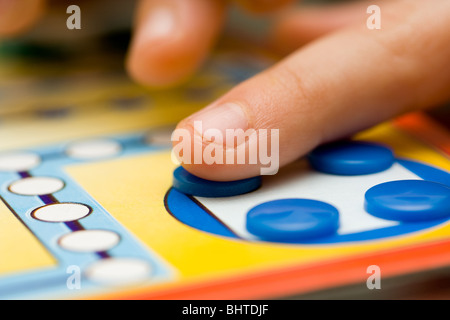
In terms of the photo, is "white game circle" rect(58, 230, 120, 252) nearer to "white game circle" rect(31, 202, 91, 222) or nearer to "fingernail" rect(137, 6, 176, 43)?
"white game circle" rect(31, 202, 91, 222)

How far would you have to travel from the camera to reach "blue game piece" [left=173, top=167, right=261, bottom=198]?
57cm

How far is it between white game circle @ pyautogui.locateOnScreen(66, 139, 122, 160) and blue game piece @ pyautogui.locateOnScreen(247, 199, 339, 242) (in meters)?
0.25

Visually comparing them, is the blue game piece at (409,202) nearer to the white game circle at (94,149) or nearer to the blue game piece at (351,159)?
the blue game piece at (351,159)

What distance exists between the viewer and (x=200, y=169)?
21.9 inches

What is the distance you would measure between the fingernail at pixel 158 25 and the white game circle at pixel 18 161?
190 mm

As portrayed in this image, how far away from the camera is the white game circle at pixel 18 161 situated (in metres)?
0.66

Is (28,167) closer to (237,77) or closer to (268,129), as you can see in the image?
(268,129)

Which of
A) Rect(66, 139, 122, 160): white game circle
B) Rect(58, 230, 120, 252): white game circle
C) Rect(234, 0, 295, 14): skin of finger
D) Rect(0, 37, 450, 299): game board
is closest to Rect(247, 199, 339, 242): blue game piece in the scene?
Rect(0, 37, 450, 299): game board

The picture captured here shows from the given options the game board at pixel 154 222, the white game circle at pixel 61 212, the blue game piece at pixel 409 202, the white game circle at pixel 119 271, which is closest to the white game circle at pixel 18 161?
the game board at pixel 154 222

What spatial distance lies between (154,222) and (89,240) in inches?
2.4

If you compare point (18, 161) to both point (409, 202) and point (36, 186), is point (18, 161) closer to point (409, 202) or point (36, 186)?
point (36, 186)

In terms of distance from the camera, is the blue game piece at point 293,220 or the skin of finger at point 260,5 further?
the skin of finger at point 260,5

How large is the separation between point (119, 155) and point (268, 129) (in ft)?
0.63

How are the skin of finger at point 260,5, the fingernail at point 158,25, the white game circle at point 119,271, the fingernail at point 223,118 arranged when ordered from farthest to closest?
the skin of finger at point 260,5 < the fingernail at point 158,25 < the fingernail at point 223,118 < the white game circle at point 119,271
